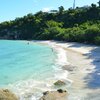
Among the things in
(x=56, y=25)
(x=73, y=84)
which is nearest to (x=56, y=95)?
(x=73, y=84)

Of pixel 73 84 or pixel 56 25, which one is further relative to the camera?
pixel 56 25

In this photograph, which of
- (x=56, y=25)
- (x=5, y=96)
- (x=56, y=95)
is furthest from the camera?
(x=56, y=25)

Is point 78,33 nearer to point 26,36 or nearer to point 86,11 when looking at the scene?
point 86,11

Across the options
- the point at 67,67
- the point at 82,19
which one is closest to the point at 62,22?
the point at 82,19

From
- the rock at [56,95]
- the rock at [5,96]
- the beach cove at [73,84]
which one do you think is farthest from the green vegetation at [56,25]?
the rock at [5,96]

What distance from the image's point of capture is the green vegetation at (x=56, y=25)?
260 feet

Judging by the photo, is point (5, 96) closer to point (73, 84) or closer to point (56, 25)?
point (73, 84)

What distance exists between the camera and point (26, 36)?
4515 inches

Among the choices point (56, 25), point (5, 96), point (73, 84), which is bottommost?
point (73, 84)

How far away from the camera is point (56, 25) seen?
331 feet

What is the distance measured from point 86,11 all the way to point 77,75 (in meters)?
69.2

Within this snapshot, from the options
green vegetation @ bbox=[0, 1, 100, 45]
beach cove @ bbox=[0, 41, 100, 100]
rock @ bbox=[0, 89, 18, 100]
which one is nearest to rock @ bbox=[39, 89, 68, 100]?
beach cove @ bbox=[0, 41, 100, 100]

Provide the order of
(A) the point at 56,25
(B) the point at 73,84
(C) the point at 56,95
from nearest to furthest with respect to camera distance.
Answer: (C) the point at 56,95 < (B) the point at 73,84 < (A) the point at 56,25

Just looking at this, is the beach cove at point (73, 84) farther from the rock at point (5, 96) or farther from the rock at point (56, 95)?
the rock at point (5, 96)
